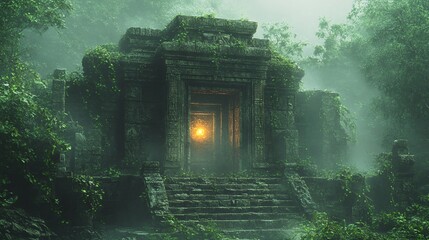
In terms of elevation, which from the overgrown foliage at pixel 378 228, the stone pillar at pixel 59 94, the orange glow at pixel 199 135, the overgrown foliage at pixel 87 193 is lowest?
the overgrown foliage at pixel 378 228

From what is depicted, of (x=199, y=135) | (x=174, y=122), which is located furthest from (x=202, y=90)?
(x=199, y=135)

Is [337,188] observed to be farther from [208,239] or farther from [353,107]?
[353,107]

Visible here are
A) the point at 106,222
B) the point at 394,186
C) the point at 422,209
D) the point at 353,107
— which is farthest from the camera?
the point at 353,107

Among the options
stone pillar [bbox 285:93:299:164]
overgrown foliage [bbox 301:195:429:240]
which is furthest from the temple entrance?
overgrown foliage [bbox 301:195:429:240]

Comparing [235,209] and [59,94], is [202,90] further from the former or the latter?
[235,209]

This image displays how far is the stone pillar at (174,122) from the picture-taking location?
15.8 meters

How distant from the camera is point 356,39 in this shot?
95.5 feet

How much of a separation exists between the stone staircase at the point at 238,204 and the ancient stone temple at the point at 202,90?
5.23 feet

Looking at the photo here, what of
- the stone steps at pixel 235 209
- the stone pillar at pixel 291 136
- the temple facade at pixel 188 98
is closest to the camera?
the stone steps at pixel 235 209

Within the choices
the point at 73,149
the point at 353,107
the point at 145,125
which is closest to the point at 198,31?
the point at 145,125

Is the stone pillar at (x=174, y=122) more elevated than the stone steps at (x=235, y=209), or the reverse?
the stone pillar at (x=174, y=122)

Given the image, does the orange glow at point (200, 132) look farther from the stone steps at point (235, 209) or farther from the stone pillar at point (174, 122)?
the stone steps at point (235, 209)

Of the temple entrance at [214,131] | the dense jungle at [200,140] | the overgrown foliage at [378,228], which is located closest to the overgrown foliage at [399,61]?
the dense jungle at [200,140]

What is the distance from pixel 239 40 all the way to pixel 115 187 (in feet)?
22.4
